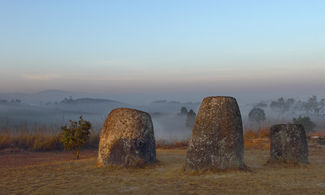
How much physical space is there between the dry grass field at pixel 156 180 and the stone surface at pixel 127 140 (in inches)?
12.9

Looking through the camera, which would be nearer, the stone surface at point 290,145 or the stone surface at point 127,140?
the stone surface at point 127,140

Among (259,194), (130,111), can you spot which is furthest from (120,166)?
(259,194)

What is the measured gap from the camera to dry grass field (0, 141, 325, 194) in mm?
6746

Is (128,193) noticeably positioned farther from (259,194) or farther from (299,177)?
(299,177)

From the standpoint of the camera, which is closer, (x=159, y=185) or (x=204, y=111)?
(x=159, y=185)

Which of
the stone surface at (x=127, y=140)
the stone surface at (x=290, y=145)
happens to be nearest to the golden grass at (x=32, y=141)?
the stone surface at (x=127, y=140)

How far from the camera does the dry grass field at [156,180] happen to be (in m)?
6.75

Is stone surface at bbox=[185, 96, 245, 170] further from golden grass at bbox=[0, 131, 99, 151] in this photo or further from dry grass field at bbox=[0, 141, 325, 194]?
golden grass at bbox=[0, 131, 99, 151]

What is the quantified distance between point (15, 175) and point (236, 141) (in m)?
5.85

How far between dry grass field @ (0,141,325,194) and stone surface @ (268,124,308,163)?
0.41 meters

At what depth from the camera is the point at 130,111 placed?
10094 millimetres

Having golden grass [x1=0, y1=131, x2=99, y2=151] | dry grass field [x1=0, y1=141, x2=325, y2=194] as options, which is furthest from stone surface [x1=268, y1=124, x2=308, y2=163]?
golden grass [x1=0, y1=131, x2=99, y2=151]

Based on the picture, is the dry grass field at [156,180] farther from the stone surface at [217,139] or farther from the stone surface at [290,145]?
the stone surface at [290,145]

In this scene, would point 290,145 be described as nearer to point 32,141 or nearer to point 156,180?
point 156,180
